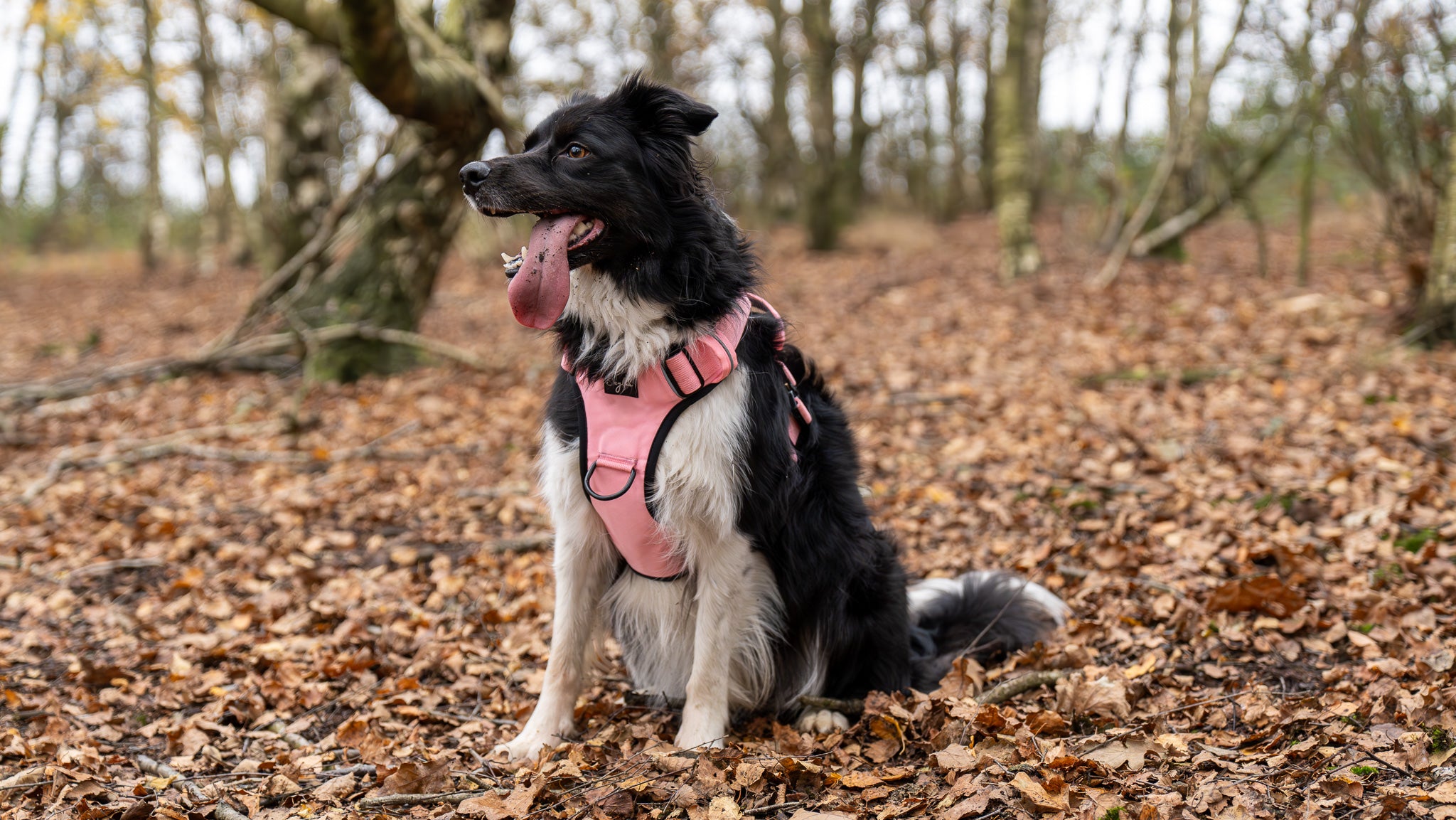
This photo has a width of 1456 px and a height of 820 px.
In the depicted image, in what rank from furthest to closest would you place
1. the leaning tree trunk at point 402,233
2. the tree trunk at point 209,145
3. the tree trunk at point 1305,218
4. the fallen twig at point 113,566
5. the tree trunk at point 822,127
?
the tree trunk at point 209,145 < the tree trunk at point 822,127 < the tree trunk at point 1305,218 < the leaning tree trunk at point 402,233 < the fallen twig at point 113,566

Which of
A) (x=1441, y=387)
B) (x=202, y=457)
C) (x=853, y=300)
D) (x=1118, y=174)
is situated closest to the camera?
(x=1441, y=387)

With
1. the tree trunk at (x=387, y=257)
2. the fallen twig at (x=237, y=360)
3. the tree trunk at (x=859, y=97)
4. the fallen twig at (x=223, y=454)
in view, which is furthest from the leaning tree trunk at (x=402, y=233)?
the tree trunk at (x=859, y=97)

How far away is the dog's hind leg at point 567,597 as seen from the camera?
3.36m

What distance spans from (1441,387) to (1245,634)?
389 cm

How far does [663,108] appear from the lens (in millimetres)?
3275

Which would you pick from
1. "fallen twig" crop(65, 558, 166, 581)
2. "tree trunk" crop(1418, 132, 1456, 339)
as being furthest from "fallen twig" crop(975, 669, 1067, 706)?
"tree trunk" crop(1418, 132, 1456, 339)

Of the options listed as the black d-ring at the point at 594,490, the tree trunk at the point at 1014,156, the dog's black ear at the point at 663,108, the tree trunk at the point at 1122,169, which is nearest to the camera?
the black d-ring at the point at 594,490

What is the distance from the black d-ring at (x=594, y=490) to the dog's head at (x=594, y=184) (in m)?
0.50

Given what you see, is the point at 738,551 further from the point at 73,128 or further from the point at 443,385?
the point at 73,128

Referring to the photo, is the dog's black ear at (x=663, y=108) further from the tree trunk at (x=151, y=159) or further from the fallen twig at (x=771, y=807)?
the tree trunk at (x=151, y=159)

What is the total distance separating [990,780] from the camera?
111 inches

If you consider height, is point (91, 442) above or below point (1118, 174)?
below

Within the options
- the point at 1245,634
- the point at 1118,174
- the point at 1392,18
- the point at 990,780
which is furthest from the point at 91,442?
the point at 1118,174

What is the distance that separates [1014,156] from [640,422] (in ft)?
35.9
